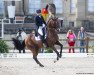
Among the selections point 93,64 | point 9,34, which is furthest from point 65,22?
point 93,64

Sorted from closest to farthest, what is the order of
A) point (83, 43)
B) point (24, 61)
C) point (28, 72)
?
1. point (28, 72)
2. point (24, 61)
3. point (83, 43)

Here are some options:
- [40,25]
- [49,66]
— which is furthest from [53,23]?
[49,66]

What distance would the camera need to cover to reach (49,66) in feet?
70.7

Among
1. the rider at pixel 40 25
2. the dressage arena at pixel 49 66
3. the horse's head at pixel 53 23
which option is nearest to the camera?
the dressage arena at pixel 49 66

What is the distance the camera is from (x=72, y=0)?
51.2m

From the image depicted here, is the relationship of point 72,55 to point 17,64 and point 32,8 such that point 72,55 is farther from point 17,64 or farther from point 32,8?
point 32,8

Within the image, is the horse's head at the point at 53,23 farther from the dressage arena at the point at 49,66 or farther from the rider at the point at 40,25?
the dressage arena at the point at 49,66

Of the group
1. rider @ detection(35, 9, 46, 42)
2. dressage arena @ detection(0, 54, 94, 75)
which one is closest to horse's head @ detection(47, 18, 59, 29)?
rider @ detection(35, 9, 46, 42)

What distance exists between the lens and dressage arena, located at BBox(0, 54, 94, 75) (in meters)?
18.9

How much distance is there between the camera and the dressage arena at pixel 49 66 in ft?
62.2

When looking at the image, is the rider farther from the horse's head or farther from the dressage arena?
the dressage arena

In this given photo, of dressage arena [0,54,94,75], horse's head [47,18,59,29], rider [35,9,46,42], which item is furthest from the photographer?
rider [35,9,46,42]

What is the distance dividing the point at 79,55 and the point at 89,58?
540 mm

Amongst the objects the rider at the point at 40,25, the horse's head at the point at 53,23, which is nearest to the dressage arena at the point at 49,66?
the rider at the point at 40,25
